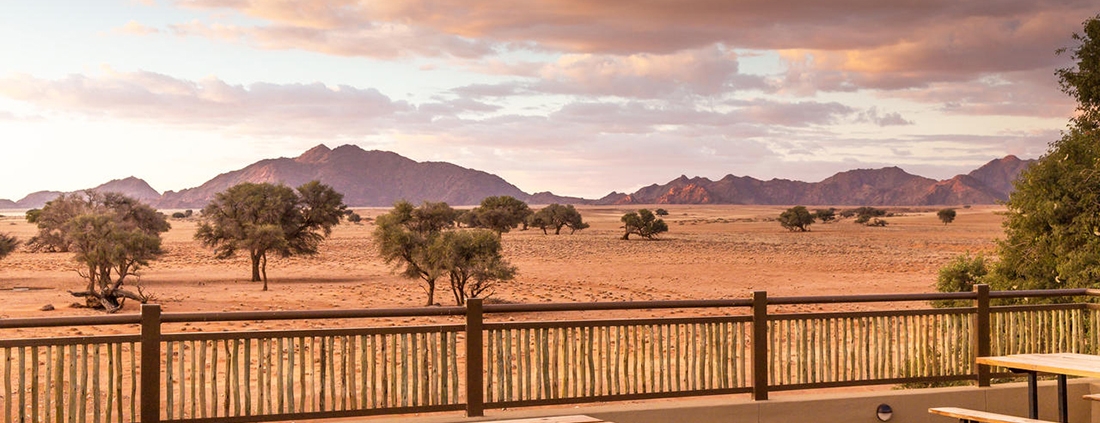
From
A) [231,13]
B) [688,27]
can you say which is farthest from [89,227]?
[688,27]

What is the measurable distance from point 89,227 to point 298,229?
43.2ft

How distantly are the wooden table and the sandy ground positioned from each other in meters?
16.9

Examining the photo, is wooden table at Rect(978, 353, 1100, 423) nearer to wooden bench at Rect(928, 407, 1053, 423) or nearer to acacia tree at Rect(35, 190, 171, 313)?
wooden bench at Rect(928, 407, 1053, 423)

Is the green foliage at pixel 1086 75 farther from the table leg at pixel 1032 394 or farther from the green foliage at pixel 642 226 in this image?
the green foliage at pixel 642 226

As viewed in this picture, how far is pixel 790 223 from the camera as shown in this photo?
101 meters

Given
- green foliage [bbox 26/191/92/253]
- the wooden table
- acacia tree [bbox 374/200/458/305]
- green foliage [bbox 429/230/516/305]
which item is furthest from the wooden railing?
green foliage [bbox 26/191/92/253]

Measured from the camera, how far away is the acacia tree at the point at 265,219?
43812 mm

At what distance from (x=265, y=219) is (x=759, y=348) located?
39784mm

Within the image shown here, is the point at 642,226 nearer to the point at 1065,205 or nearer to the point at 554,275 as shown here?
the point at 554,275

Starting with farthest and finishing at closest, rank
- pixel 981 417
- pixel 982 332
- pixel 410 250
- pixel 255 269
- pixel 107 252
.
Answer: pixel 255 269
pixel 410 250
pixel 107 252
pixel 982 332
pixel 981 417

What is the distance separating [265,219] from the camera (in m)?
45.4

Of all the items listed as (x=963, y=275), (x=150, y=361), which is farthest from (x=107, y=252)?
(x=150, y=361)

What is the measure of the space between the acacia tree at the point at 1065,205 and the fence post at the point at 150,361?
14080 millimetres

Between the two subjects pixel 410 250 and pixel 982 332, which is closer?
pixel 982 332
